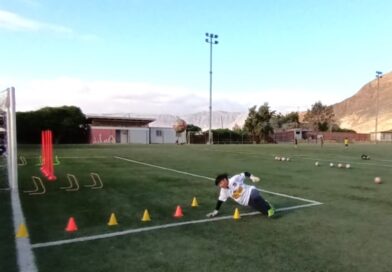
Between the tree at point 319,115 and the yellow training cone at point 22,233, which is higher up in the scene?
the tree at point 319,115

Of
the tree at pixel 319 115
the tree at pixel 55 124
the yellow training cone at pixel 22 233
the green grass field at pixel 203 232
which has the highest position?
the tree at pixel 319 115

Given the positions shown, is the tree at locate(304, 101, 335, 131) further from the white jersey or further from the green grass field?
the white jersey

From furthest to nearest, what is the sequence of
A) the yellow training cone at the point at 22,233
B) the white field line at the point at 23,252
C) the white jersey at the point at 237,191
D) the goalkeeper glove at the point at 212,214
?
the goalkeeper glove at the point at 212,214 < the white jersey at the point at 237,191 < the yellow training cone at the point at 22,233 < the white field line at the point at 23,252

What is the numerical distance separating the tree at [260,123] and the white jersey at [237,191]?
76396mm

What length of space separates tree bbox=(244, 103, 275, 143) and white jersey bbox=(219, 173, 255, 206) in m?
76.4

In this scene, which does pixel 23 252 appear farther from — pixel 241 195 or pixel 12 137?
pixel 12 137

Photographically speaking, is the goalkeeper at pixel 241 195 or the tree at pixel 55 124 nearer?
the goalkeeper at pixel 241 195

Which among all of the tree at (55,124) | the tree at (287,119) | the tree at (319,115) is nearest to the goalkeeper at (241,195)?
the tree at (55,124)

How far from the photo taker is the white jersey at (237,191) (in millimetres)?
7875

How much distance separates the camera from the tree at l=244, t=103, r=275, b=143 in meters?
84.5

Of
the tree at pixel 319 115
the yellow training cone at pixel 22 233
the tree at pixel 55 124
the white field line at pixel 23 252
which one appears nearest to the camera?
the white field line at pixel 23 252

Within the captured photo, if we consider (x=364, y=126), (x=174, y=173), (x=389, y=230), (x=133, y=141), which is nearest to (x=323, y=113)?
(x=364, y=126)

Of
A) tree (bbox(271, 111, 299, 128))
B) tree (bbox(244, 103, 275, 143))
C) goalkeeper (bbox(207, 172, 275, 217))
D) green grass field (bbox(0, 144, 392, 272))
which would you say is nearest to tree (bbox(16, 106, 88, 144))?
tree (bbox(244, 103, 275, 143))

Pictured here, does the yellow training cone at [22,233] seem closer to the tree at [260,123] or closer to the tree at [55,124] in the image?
the tree at [55,124]
